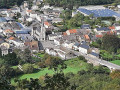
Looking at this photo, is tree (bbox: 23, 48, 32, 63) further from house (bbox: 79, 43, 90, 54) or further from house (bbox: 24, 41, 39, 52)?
house (bbox: 79, 43, 90, 54)

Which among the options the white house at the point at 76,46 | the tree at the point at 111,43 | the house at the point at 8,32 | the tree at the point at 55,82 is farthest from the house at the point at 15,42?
the tree at the point at 55,82

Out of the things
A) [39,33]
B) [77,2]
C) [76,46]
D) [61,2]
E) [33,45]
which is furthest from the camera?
[77,2]

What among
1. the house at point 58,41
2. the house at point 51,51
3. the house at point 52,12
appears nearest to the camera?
the house at point 51,51

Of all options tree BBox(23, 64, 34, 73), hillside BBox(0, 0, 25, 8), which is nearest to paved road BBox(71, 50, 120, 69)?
tree BBox(23, 64, 34, 73)

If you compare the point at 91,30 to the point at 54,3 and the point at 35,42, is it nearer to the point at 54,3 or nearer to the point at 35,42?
the point at 35,42

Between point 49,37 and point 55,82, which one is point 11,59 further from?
point 55,82

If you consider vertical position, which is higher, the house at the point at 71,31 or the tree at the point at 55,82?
the tree at the point at 55,82

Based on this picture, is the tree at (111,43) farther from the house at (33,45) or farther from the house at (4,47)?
the house at (4,47)

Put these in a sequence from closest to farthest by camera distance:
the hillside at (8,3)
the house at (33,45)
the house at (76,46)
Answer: the house at (33,45) < the house at (76,46) < the hillside at (8,3)

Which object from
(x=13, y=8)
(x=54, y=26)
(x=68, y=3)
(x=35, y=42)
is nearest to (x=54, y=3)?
(x=68, y=3)

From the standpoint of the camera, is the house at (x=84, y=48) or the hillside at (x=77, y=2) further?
the hillside at (x=77, y=2)

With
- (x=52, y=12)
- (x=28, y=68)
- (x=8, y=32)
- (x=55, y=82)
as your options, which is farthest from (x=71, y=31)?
(x=55, y=82)
